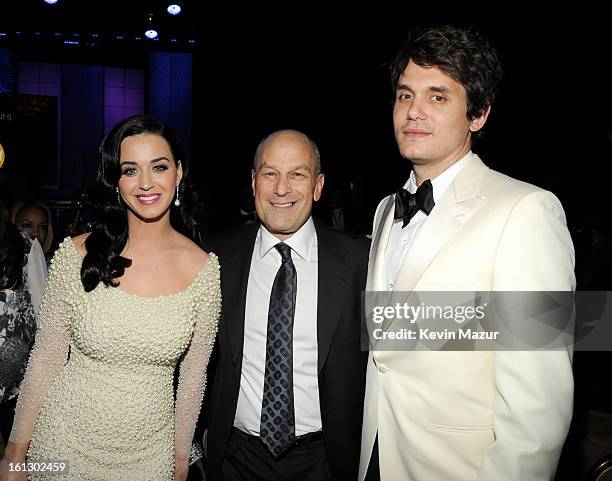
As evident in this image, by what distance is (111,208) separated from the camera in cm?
223

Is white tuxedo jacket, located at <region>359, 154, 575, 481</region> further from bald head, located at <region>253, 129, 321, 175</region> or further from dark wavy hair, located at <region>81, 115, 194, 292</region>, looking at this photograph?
dark wavy hair, located at <region>81, 115, 194, 292</region>

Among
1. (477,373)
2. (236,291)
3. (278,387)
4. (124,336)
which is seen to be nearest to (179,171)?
(236,291)

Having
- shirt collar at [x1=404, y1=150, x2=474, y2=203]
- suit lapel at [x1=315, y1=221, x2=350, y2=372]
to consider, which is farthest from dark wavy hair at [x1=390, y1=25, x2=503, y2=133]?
suit lapel at [x1=315, y1=221, x2=350, y2=372]

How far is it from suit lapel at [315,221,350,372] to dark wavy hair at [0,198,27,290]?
4.99 feet

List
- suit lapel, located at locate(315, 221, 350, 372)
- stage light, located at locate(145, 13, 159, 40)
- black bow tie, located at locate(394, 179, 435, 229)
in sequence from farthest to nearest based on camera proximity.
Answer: stage light, located at locate(145, 13, 159, 40), suit lapel, located at locate(315, 221, 350, 372), black bow tie, located at locate(394, 179, 435, 229)

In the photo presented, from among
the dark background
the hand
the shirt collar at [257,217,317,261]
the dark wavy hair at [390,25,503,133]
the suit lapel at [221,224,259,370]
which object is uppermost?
the dark background

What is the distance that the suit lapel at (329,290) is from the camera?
2.18m

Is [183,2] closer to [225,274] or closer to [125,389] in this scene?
A: [225,274]

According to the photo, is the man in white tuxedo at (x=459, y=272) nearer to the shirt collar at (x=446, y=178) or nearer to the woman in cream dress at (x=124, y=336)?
the shirt collar at (x=446, y=178)

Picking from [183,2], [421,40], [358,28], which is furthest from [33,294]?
[183,2]

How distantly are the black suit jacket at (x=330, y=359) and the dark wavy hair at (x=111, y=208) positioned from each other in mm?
451

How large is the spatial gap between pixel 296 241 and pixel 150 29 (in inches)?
232

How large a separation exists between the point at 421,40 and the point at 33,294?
2215mm

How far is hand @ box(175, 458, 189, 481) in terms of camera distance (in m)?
2.14
